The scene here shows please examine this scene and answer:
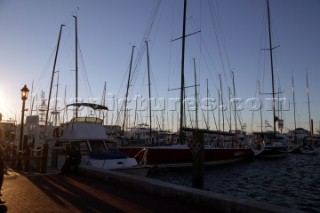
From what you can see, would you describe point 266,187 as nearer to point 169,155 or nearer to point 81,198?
point 169,155

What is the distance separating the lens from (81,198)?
9.59 metres

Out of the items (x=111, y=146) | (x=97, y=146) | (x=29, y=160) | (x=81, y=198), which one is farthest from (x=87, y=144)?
(x=81, y=198)

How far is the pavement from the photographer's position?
8250mm

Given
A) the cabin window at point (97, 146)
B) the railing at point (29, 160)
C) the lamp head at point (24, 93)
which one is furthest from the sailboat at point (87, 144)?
the lamp head at point (24, 93)

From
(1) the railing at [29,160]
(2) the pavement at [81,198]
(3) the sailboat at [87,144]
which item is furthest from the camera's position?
(3) the sailboat at [87,144]

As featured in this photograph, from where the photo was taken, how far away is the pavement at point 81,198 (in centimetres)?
825

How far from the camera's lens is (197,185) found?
11.5m

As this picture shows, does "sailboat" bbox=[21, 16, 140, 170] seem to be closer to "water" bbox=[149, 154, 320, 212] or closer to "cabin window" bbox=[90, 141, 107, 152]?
"cabin window" bbox=[90, 141, 107, 152]

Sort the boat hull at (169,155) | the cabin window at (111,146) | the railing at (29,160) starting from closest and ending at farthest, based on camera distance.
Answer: the railing at (29,160) < the cabin window at (111,146) < the boat hull at (169,155)

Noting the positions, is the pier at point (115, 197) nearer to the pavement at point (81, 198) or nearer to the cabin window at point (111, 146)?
the pavement at point (81, 198)

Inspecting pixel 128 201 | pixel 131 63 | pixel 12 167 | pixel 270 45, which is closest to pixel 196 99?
pixel 131 63

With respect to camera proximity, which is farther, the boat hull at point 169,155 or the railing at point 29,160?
the boat hull at point 169,155

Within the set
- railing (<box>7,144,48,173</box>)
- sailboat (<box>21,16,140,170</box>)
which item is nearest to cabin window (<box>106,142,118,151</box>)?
sailboat (<box>21,16,140,170</box>)

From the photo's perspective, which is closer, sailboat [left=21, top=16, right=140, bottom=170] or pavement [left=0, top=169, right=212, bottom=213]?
pavement [left=0, top=169, right=212, bottom=213]
